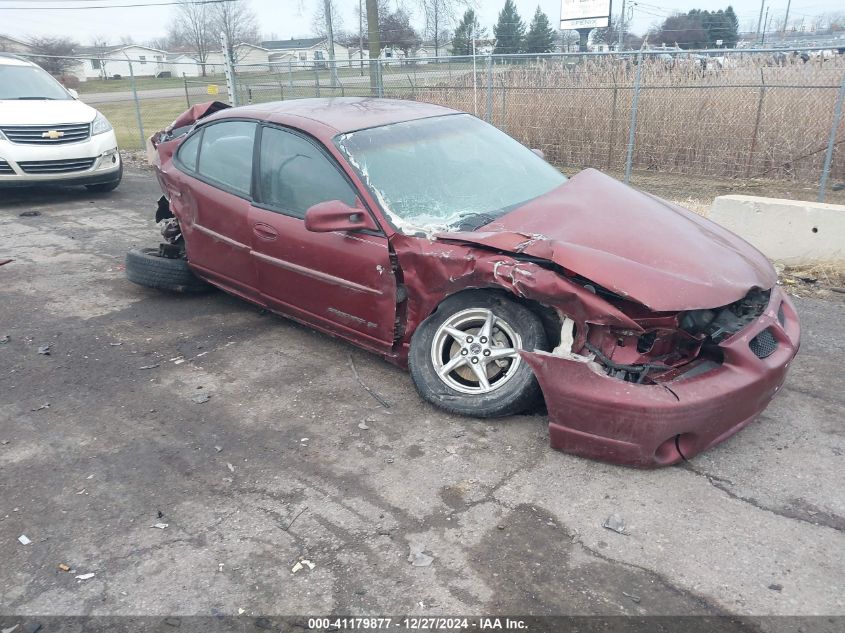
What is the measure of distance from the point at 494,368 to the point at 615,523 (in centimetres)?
105

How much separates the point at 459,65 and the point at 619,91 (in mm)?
2941

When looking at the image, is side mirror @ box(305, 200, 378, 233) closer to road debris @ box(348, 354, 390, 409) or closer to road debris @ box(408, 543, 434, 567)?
road debris @ box(348, 354, 390, 409)

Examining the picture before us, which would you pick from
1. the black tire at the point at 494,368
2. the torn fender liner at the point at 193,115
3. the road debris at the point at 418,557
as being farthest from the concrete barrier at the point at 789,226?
the torn fender liner at the point at 193,115

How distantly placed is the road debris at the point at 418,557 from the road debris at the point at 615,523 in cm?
78

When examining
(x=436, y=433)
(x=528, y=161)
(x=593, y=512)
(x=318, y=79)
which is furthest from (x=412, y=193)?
(x=318, y=79)

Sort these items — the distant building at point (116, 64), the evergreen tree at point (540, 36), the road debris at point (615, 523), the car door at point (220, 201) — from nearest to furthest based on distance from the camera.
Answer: the road debris at point (615, 523) < the car door at point (220, 201) < the evergreen tree at point (540, 36) < the distant building at point (116, 64)

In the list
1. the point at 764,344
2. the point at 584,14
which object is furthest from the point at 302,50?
the point at 764,344

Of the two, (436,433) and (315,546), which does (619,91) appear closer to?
(436,433)

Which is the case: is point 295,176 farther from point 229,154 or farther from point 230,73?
point 230,73

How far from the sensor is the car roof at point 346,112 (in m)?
4.28

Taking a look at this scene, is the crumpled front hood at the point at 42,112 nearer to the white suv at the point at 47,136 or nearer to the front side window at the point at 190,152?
the white suv at the point at 47,136

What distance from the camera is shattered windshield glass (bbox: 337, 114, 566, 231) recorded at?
3824 mm

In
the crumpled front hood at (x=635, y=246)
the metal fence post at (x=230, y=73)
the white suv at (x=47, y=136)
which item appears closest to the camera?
the crumpled front hood at (x=635, y=246)

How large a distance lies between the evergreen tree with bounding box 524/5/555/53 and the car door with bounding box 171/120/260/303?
3583 centimetres
